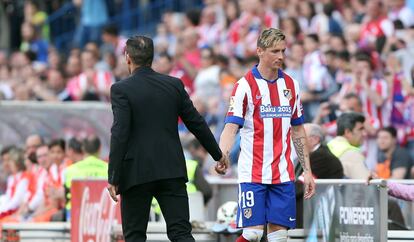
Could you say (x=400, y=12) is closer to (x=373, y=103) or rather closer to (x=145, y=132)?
(x=373, y=103)

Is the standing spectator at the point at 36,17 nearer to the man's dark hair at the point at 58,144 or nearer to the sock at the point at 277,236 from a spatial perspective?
the man's dark hair at the point at 58,144

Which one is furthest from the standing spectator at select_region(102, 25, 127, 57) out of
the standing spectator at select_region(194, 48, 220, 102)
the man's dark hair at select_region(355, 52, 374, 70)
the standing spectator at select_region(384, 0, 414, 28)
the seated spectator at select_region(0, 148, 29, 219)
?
the man's dark hair at select_region(355, 52, 374, 70)

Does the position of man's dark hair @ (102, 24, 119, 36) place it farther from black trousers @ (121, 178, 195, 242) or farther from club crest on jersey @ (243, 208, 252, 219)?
black trousers @ (121, 178, 195, 242)

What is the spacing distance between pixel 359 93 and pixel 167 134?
7479mm

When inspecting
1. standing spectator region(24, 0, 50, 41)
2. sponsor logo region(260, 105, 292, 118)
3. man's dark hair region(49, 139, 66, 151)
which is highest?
standing spectator region(24, 0, 50, 41)

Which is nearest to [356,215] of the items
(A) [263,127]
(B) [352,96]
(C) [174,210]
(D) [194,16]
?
(A) [263,127]

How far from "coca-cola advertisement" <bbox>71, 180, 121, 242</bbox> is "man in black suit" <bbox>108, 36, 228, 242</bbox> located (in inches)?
130

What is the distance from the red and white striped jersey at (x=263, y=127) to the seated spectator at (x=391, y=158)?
5.62 metres

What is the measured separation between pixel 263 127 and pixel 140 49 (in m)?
1.29

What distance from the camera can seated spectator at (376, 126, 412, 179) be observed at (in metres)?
16.0

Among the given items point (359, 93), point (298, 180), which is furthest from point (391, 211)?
point (359, 93)

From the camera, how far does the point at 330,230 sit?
11.6 m

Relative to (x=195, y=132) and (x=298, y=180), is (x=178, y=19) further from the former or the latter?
(x=195, y=132)

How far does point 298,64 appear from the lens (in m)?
18.3
